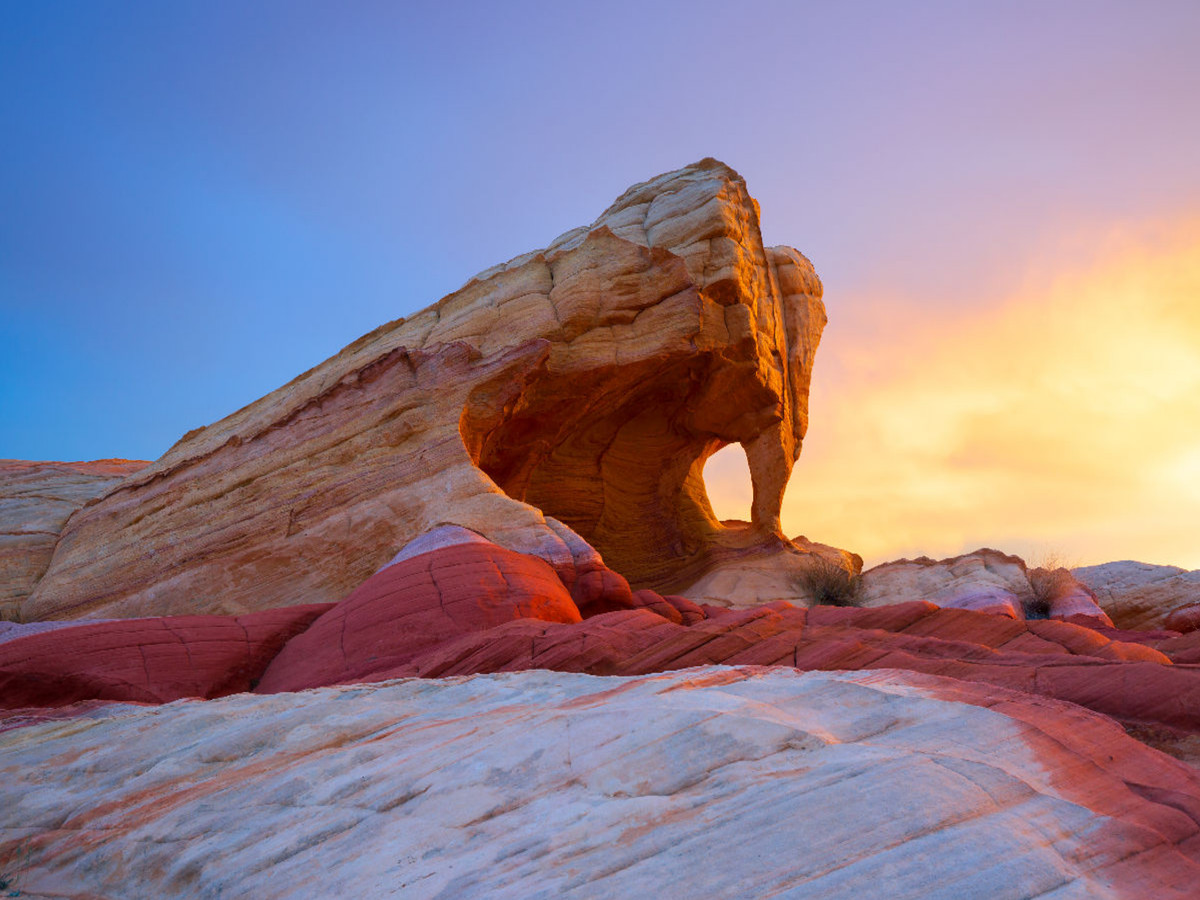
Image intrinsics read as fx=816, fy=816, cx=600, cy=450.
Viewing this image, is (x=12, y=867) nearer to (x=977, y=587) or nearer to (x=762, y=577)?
(x=977, y=587)

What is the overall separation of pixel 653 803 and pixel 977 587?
18.4m

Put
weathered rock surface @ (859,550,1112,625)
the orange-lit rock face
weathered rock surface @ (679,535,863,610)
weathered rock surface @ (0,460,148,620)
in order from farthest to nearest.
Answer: weathered rock surface @ (679,535,863,610)
weathered rock surface @ (0,460,148,620)
weathered rock surface @ (859,550,1112,625)
the orange-lit rock face

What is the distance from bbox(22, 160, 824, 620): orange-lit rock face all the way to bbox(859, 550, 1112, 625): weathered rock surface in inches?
180

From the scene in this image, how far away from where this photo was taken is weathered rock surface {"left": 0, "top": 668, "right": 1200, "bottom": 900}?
3643 mm

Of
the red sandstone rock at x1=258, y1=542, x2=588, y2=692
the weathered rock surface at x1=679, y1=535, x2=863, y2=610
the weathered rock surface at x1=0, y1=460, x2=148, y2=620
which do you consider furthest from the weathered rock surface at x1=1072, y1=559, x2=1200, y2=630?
the weathered rock surface at x1=0, y1=460, x2=148, y2=620

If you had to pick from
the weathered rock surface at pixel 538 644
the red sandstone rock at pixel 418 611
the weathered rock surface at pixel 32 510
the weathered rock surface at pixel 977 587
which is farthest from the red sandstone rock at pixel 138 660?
the weathered rock surface at pixel 977 587

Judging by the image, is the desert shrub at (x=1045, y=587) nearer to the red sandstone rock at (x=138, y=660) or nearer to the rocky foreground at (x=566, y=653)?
the rocky foreground at (x=566, y=653)

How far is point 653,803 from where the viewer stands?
4.32 metres

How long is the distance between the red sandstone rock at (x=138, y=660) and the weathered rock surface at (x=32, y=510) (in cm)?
978

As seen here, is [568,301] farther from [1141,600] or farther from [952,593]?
[1141,600]

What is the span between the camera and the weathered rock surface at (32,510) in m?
22.3

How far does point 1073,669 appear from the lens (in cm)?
721

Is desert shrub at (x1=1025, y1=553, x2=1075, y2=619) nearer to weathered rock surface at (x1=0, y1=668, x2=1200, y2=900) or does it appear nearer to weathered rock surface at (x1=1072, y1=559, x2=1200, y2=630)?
weathered rock surface at (x1=1072, y1=559, x2=1200, y2=630)

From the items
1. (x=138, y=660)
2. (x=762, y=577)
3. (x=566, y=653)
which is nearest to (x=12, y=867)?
(x=566, y=653)
